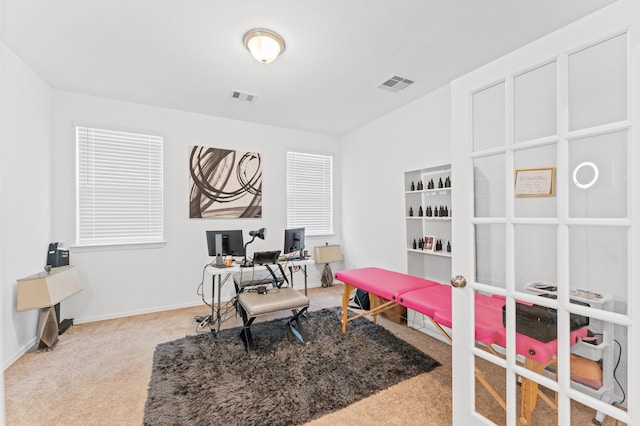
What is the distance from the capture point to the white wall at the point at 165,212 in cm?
330

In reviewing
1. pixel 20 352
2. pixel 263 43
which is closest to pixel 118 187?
pixel 20 352

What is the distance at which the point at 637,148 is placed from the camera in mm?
1038

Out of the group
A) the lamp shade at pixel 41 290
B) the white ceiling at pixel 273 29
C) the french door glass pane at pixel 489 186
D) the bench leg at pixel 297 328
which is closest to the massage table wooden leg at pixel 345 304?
the bench leg at pixel 297 328

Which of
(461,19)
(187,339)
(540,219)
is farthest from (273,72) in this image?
(187,339)

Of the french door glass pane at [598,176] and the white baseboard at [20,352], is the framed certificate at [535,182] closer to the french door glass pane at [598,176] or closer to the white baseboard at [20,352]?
the french door glass pane at [598,176]

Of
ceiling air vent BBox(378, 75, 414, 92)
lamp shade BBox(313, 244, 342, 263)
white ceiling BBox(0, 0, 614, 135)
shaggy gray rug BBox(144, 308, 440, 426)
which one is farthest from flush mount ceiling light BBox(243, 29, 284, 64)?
lamp shade BBox(313, 244, 342, 263)

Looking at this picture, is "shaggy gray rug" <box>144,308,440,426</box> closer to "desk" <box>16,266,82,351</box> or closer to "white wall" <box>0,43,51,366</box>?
"desk" <box>16,266,82,351</box>

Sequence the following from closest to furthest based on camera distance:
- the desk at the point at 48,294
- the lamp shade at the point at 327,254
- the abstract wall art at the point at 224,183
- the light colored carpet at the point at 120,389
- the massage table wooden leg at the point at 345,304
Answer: the light colored carpet at the point at 120,389 → the desk at the point at 48,294 → the massage table wooden leg at the point at 345,304 → the abstract wall art at the point at 224,183 → the lamp shade at the point at 327,254

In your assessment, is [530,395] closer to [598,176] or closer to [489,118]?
[598,176]

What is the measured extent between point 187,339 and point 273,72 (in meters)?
2.89

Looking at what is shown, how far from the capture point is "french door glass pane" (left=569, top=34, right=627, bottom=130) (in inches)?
43.2

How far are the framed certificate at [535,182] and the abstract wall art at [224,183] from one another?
11.9 feet

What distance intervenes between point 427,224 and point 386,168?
104 centimetres

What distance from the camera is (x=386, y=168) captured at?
4008 millimetres
